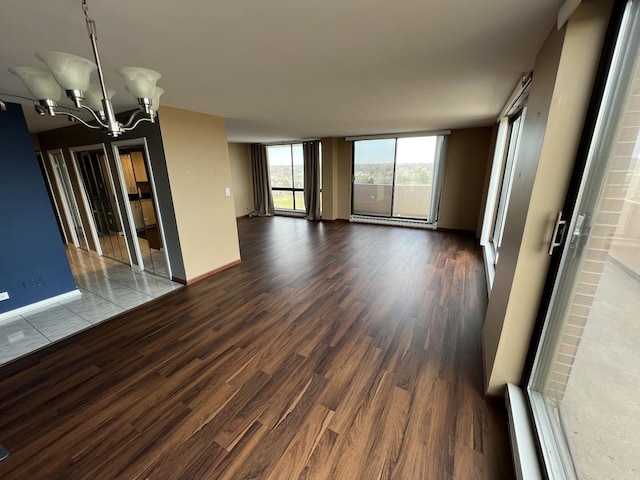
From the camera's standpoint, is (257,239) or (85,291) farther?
(257,239)

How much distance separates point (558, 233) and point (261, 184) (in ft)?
25.0

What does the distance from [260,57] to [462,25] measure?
4.00ft

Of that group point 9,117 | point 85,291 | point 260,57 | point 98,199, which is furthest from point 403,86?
point 98,199

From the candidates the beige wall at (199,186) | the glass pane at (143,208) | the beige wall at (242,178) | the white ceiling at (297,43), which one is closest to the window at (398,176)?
the white ceiling at (297,43)

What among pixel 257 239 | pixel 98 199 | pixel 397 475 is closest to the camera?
pixel 397 475

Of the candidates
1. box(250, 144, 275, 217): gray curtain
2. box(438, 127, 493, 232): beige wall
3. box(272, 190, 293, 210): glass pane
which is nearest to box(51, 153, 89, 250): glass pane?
box(250, 144, 275, 217): gray curtain

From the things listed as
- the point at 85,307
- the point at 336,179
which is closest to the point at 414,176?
the point at 336,179

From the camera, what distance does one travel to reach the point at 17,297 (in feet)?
9.39

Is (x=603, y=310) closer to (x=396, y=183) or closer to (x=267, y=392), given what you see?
(x=267, y=392)

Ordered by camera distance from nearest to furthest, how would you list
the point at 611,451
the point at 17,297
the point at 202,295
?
1. the point at 611,451
2. the point at 17,297
3. the point at 202,295

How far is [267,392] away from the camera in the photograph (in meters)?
1.79

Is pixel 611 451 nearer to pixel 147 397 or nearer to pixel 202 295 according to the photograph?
pixel 147 397

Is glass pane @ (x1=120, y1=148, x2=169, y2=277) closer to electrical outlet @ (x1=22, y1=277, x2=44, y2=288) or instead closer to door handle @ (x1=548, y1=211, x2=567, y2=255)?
electrical outlet @ (x1=22, y1=277, x2=44, y2=288)

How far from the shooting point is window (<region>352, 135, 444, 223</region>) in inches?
233
